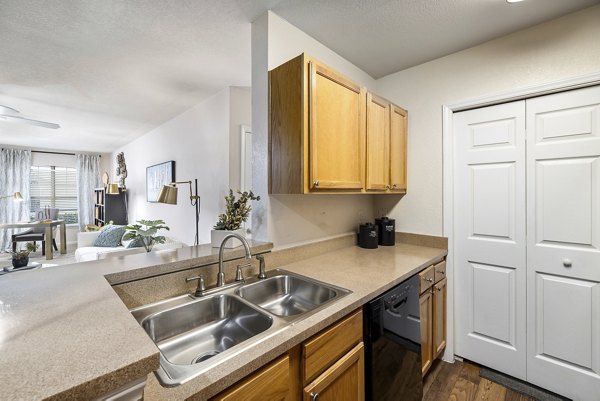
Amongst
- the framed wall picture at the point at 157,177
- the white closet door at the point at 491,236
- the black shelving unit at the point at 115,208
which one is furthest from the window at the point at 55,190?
the white closet door at the point at 491,236

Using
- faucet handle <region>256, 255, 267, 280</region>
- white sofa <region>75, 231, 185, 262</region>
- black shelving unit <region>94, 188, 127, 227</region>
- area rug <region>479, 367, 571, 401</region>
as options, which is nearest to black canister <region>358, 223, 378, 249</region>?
faucet handle <region>256, 255, 267, 280</region>

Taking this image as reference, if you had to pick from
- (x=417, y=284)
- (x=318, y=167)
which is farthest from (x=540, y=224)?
(x=318, y=167)

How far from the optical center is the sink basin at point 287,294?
1354mm

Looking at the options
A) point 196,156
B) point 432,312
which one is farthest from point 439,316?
point 196,156

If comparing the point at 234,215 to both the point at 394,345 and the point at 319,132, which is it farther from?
the point at 394,345

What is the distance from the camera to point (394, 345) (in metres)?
1.35

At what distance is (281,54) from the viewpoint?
168 cm

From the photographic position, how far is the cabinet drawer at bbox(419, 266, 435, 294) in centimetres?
171

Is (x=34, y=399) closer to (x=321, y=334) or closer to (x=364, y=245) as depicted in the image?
(x=321, y=334)

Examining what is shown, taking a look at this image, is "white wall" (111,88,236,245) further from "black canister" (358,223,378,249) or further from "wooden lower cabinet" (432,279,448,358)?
"wooden lower cabinet" (432,279,448,358)

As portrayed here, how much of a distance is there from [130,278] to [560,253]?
2458 mm

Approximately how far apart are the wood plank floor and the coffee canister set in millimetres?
998

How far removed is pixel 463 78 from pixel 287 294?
6.78 ft

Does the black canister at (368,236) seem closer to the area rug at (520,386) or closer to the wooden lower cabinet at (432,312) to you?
the wooden lower cabinet at (432,312)
